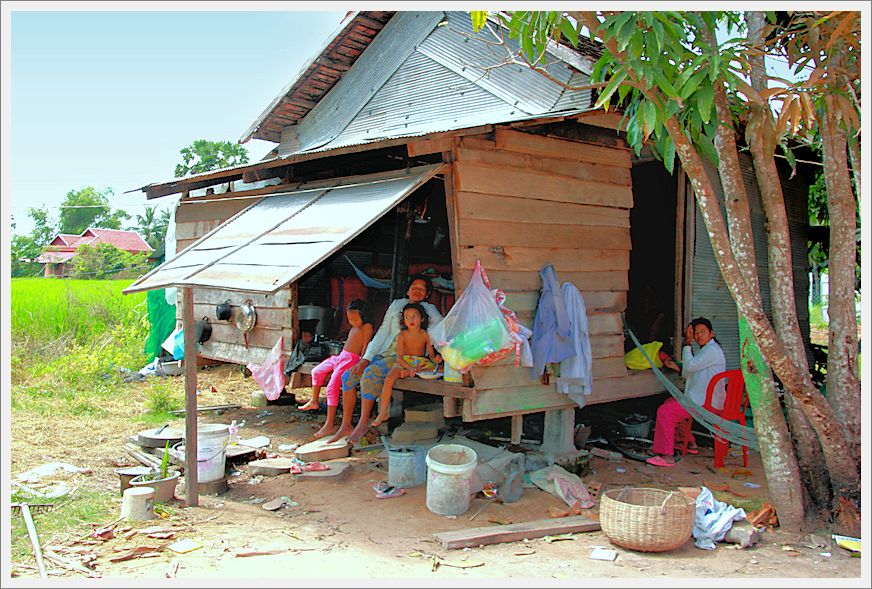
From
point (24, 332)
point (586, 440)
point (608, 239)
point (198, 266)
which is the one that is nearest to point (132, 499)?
point (198, 266)

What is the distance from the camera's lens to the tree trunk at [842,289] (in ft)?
15.3

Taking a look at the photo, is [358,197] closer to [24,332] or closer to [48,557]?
[48,557]

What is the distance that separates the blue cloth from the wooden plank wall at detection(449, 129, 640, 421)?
0.43 ft

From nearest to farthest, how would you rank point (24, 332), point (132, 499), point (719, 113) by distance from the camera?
point (719, 113) < point (132, 499) < point (24, 332)

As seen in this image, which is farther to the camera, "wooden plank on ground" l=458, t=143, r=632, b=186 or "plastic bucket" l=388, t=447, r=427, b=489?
"wooden plank on ground" l=458, t=143, r=632, b=186

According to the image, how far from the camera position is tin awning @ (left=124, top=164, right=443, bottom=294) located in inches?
195

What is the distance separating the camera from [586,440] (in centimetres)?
700

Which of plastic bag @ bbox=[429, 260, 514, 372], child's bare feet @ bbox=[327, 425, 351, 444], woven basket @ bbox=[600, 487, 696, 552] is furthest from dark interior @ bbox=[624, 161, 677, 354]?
woven basket @ bbox=[600, 487, 696, 552]

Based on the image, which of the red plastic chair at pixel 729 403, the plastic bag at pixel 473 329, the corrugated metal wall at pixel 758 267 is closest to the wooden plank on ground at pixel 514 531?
the plastic bag at pixel 473 329

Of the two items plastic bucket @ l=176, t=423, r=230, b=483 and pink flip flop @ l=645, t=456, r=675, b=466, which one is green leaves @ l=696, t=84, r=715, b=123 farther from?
plastic bucket @ l=176, t=423, r=230, b=483

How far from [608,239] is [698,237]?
4.17 feet

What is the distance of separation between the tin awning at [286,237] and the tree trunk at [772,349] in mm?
2113

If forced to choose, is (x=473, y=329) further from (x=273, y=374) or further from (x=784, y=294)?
(x=273, y=374)

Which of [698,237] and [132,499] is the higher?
[698,237]
